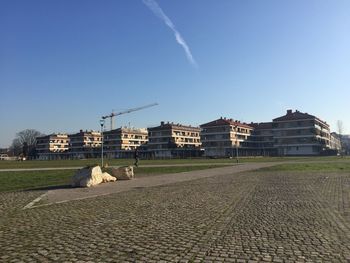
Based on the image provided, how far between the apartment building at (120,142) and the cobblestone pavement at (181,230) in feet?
535

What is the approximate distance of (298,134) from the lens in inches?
4946

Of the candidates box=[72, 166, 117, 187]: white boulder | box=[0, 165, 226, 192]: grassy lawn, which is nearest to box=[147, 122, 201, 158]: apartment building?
box=[0, 165, 226, 192]: grassy lawn

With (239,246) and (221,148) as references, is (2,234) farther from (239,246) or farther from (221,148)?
(221,148)

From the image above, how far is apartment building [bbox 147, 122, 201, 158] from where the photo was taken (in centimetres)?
15443

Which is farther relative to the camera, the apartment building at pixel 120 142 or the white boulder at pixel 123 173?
the apartment building at pixel 120 142

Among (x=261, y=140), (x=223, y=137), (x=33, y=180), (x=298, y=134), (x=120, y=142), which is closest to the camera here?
(x=33, y=180)

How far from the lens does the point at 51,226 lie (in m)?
9.73

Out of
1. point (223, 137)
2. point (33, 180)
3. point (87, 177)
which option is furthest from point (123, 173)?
point (223, 137)

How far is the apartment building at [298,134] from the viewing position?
12269cm

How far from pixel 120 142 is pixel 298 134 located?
277 feet

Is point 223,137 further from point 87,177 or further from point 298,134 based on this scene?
point 87,177

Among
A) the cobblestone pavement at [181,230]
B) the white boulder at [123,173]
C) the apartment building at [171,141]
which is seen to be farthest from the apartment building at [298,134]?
the cobblestone pavement at [181,230]

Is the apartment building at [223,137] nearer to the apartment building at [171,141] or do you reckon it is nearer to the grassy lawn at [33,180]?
the apartment building at [171,141]

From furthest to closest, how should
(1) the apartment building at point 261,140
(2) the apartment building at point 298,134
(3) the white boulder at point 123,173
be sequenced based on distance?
(1) the apartment building at point 261,140 < (2) the apartment building at point 298,134 < (3) the white boulder at point 123,173
